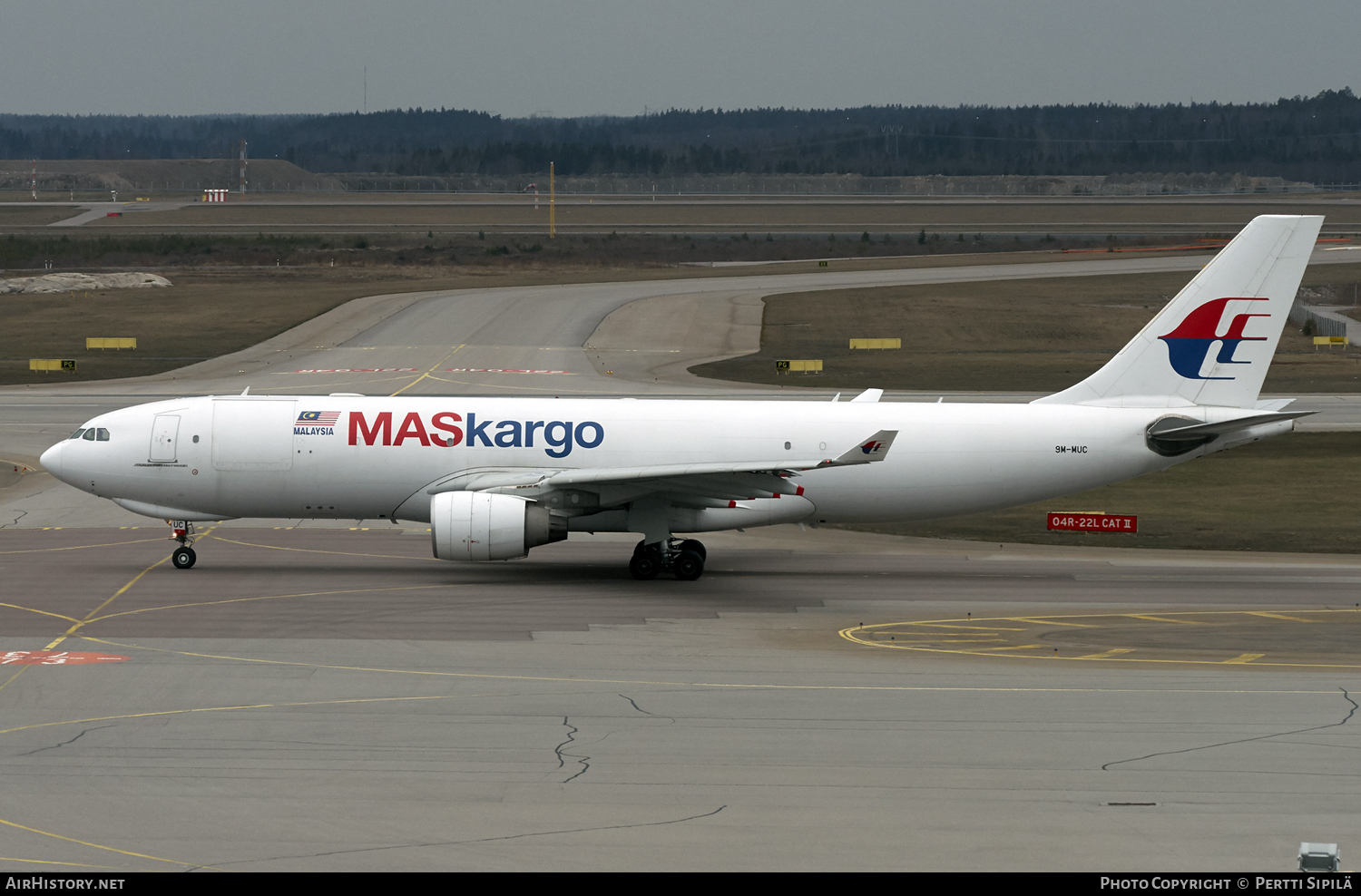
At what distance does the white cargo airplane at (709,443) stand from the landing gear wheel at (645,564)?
5 centimetres

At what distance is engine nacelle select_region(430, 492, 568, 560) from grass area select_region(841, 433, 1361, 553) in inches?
578

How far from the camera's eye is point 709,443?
1459 inches

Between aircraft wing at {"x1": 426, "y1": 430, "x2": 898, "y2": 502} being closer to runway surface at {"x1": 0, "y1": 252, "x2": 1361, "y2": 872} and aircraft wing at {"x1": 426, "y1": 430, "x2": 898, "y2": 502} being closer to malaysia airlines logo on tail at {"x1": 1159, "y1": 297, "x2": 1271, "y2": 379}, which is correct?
runway surface at {"x1": 0, "y1": 252, "x2": 1361, "y2": 872}

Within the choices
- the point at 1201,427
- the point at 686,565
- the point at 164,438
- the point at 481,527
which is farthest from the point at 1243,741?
the point at 164,438

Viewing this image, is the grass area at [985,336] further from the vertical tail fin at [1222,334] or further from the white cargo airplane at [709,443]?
the white cargo airplane at [709,443]

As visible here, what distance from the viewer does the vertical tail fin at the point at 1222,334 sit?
37188mm

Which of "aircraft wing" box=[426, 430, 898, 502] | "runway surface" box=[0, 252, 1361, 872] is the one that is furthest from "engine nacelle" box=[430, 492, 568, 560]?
"aircraft wing" box=[426, 430, 898, 502]

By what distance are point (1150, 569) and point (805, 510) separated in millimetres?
9831

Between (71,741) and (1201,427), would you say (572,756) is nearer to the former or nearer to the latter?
(71,741)

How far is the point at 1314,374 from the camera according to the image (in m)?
78.1

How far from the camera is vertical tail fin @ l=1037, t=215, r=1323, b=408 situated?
37.2 m

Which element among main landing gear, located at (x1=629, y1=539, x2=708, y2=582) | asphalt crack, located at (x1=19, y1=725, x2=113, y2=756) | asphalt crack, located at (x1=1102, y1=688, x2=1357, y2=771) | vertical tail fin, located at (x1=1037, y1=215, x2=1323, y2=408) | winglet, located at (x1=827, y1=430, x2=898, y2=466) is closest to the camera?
asphalt crack, located at (x1=1102, y1=688, x2=1357, y2=771)

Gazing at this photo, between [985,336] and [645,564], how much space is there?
62919 millimetres

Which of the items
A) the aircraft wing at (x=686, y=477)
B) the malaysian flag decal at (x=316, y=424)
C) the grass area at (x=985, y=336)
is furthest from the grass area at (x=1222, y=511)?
the grass area at (x=985, y=336)
